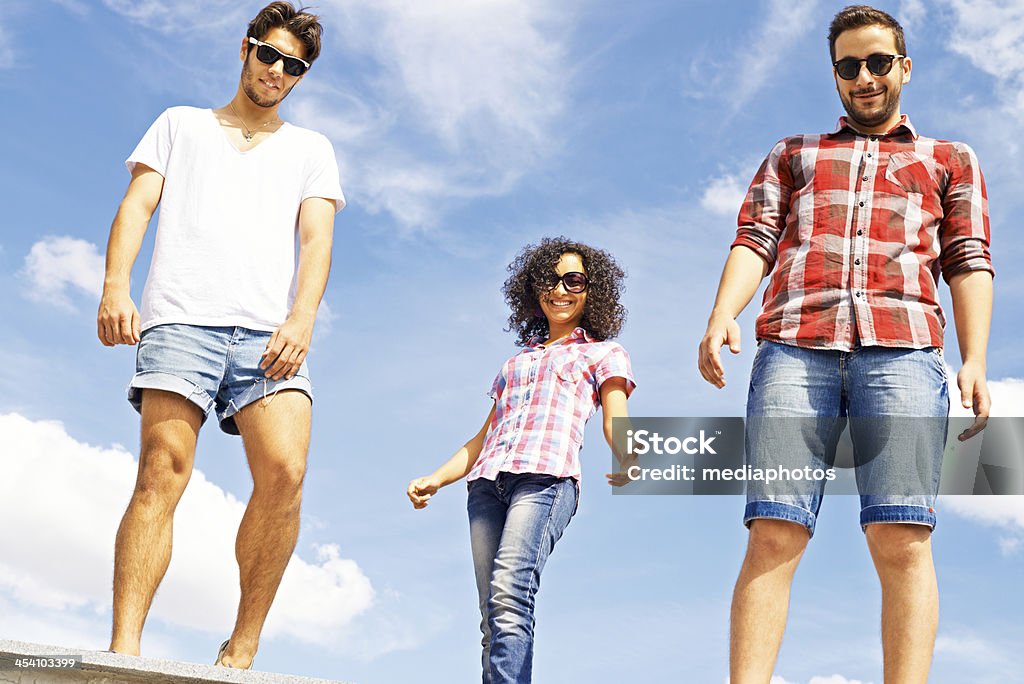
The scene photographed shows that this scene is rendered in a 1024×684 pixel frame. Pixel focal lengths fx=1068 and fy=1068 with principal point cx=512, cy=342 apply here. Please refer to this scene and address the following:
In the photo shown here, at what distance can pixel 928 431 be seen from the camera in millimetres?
3809

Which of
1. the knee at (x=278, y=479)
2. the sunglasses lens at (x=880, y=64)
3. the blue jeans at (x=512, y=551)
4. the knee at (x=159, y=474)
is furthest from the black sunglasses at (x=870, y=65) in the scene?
the knee at (x=159, y=474)

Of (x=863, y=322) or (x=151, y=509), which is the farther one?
(x=151, y=509)

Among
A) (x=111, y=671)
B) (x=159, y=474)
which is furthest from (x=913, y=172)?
(x=111, y=671)

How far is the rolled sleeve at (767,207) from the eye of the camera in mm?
4246

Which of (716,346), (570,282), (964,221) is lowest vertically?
(716,346)

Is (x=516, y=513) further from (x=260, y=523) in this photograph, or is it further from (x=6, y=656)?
(x=6, y=656)

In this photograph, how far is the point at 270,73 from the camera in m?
5.11

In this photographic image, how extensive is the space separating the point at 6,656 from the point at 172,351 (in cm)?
136

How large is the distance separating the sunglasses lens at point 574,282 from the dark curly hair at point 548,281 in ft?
0.52

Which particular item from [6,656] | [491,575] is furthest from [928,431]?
[6,656]

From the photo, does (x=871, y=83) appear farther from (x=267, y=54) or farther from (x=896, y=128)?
(x=267, y=54)

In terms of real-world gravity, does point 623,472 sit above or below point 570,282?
below

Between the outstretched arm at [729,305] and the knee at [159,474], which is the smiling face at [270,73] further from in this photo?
the outstretched arm at [729,305]

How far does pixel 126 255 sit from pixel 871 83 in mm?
3296
